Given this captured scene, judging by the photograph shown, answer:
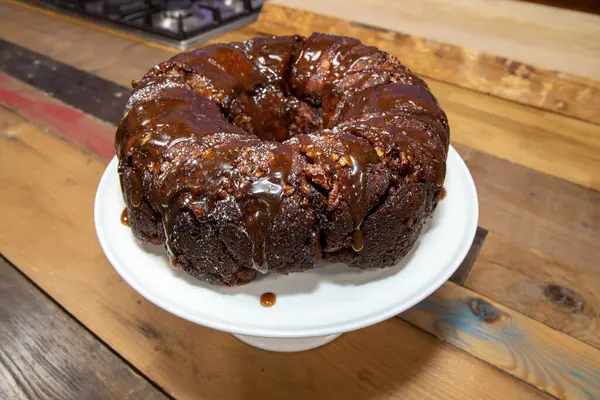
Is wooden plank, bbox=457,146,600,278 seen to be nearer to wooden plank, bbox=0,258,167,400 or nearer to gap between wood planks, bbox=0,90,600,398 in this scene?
gap between wood planks, bbox=0,90,600,398

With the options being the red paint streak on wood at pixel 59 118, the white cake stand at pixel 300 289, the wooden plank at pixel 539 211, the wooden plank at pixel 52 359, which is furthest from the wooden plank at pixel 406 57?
the wooden plank at pixel 52 359

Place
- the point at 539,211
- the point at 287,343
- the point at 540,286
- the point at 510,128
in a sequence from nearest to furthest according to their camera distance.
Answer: the point at 287,343 < the point at 540,286 < the point at 539,211 < the point at 510,128

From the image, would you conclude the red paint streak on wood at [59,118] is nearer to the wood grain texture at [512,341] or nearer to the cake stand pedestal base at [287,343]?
the cake stand pedestal base at [287,343]

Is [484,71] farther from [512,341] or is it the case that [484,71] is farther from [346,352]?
[346,352]

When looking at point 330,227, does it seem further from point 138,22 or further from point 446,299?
point 138,22

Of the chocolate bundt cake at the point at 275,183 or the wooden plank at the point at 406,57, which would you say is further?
the wooden plank at the point at 406,57

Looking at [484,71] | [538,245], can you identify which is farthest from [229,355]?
[484,71]

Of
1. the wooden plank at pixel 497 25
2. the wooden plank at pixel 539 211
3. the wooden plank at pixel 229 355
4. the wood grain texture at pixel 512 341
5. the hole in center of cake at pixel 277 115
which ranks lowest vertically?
the wooden plank at pixel 229 355

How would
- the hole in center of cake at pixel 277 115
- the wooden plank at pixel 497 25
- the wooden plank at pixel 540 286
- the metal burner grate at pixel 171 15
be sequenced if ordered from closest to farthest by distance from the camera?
the wooden plank at pixel 540 286 → the hole in center of cake at pixel 277 115 → the wooden plank at pixel 497 25 → the metal burner grate at pixel 171 15
